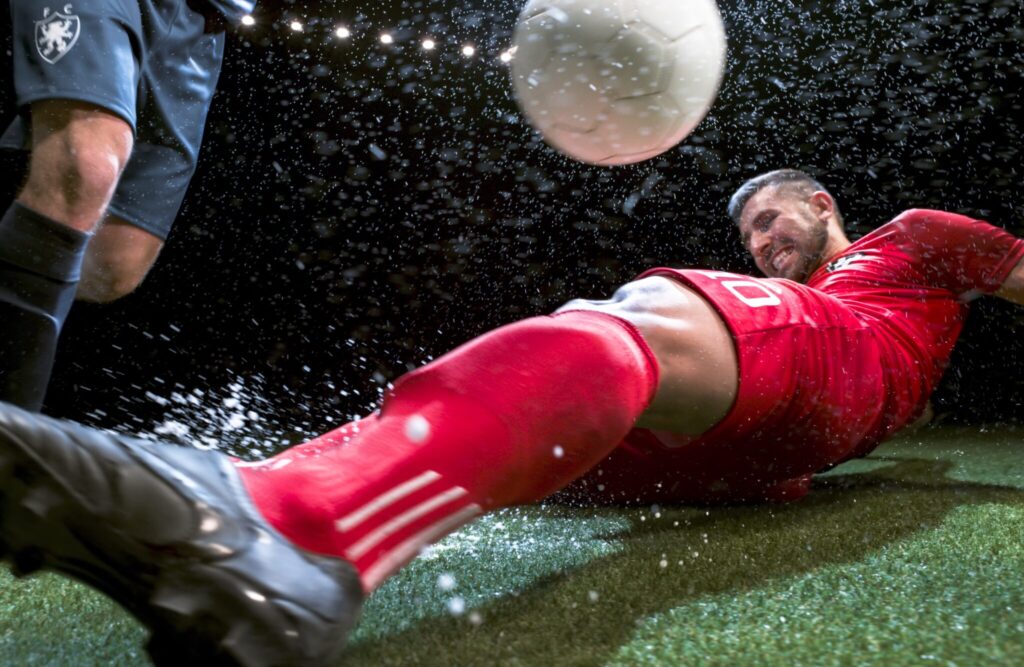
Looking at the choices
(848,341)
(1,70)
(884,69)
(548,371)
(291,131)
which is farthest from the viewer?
(291,131)

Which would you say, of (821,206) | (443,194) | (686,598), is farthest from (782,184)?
(443,194)

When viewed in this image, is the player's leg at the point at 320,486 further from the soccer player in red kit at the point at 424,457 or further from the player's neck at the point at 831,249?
the player's neck at the point at 831,249

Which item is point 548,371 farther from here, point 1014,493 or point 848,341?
point 1014,493

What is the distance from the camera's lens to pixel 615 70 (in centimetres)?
139

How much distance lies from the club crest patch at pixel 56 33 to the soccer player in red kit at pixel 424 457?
782mm

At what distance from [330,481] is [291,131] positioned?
3476mm

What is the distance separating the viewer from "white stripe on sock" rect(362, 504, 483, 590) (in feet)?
1.78

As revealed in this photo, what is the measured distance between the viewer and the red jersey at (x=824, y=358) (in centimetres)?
88

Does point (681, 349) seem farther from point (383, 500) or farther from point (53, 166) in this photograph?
point (53, 166)

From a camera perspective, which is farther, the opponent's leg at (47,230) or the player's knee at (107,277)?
the player's knee at (107,277)

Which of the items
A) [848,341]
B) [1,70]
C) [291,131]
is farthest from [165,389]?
[848,341]

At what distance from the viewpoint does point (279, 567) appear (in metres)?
0.48

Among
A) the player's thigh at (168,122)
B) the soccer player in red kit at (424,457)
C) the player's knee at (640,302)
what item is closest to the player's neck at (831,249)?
the soccer player in red kit at (424,457)

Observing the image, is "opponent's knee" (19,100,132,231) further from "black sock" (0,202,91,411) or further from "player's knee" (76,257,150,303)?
"player's knee" (76,257,150,303)
